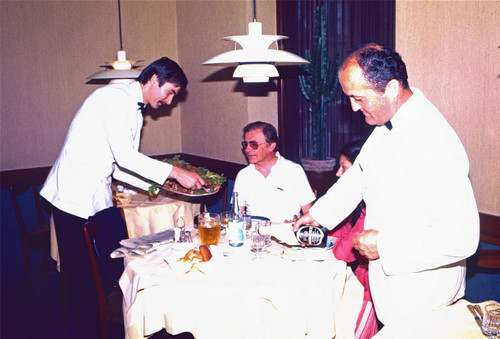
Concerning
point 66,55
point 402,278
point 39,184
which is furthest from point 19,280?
point 402,278

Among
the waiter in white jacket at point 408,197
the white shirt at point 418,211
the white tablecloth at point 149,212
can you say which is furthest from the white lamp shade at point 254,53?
the white tablecloth at point 149,212

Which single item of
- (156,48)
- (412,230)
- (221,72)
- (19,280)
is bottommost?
(19,280)

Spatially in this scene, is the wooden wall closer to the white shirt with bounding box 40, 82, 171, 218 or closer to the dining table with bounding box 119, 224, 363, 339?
the white shirt with bounding box 40, 82, 171, 218

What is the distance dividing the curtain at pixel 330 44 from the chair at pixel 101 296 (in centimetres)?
240

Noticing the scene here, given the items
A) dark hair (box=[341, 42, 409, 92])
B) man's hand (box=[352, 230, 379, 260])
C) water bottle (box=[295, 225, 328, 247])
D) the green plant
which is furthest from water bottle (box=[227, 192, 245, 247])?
the green plant

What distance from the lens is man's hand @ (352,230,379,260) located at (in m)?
1.84

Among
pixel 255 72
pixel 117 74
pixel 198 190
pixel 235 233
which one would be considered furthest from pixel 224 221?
pixel 117 74

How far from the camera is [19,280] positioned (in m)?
5.11

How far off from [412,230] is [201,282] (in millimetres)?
958

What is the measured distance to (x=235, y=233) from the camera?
8.24 ft

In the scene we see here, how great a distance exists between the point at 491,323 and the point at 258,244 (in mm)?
1169

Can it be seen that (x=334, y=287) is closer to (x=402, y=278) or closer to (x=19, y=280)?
(x=402, y=278)

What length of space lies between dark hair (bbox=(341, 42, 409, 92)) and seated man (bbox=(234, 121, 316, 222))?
1703 mm

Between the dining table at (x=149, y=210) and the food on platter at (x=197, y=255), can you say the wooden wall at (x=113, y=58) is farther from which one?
the food on platter at (x=197, y=255)
